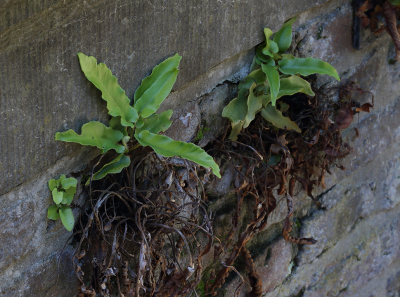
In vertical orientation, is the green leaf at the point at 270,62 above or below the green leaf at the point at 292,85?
above

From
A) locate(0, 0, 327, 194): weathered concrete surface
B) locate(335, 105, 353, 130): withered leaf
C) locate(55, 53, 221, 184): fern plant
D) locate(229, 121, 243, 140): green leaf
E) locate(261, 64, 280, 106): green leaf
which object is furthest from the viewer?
locate(335, 105, 353, 130): withered leaf

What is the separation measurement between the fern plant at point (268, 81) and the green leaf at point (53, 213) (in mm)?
517

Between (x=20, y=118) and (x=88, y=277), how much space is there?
43cm

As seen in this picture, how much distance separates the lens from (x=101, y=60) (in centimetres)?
91

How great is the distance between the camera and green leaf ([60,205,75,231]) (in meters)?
0.92

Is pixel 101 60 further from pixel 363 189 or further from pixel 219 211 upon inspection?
pixel 363 189

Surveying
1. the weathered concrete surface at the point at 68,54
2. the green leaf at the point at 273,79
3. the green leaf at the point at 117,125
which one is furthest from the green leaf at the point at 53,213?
the green leaf at the point at 273,79

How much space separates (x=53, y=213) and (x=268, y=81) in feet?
2.17

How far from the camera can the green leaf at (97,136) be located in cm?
86

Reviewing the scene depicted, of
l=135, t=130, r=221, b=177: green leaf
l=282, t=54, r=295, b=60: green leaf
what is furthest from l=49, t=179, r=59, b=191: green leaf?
l=282, t=54, r=295, b=60: green leaf

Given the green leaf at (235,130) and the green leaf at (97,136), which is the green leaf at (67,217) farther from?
the green leaf at (235,130)

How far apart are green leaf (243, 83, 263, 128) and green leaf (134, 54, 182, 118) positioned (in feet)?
0.91

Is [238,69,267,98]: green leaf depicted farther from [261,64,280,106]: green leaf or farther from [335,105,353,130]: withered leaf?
[335,105,353,130]: withered leaf

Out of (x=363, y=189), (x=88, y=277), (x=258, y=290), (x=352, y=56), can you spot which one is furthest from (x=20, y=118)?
(x=363, y=189)
